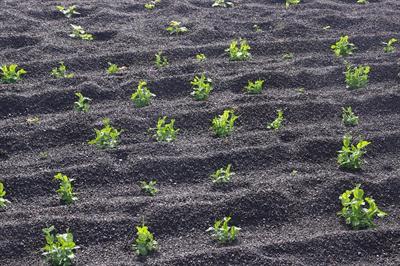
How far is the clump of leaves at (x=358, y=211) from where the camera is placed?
4.77 m

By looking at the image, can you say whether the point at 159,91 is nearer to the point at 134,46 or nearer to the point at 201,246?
the point at 134,46

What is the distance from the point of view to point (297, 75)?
6.57m

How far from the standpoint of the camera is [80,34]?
23.9 ft

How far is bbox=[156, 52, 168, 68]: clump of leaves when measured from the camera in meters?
6.68

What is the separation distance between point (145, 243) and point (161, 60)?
270 centimetres

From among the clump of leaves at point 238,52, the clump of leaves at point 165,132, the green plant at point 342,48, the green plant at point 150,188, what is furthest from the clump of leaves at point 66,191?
the green plant at point 342,48

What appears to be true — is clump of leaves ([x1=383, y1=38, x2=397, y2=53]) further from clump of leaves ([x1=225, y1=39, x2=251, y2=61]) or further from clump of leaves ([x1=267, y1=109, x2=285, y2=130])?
clump of leaves ([x1=267, y1=109, x2=285, y2=130])

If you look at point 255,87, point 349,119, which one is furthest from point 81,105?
point 349,119

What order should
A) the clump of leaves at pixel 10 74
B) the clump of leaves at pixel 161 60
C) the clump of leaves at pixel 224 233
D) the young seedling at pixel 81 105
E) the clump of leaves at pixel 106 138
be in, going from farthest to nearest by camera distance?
the clump of leaves at pixel 161 60
the clump of leaves at pixel 10 74
the young seedling at pixel 81 105
the clump of leaves at pixel 106 138
the clump of leaves at pixel 224 233

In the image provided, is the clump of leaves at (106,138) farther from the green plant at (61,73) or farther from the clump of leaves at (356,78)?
the clump of leaves at (356,78)

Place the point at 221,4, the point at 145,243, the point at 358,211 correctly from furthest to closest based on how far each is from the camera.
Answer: the point at 221,4 → the point at 358,211 → the point at 145,243

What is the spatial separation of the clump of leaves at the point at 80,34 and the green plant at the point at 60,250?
10.2ft

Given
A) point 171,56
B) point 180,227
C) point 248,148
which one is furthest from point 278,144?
point 171,56

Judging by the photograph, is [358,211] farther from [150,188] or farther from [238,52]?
[238,52]
